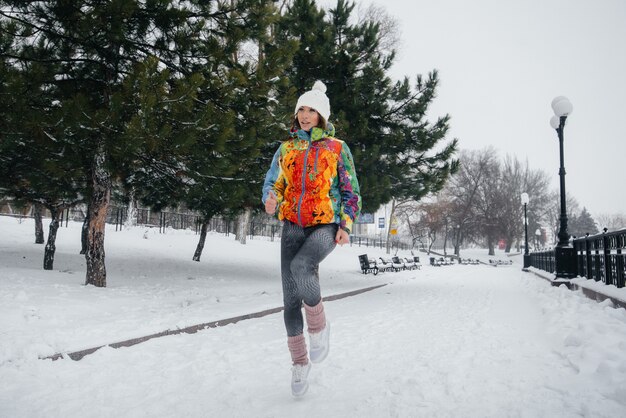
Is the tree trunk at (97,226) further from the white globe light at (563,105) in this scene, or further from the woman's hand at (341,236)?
the white globe light at (563,105)

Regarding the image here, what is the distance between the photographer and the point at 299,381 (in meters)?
2.59

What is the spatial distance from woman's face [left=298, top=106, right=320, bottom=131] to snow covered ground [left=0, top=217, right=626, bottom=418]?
6.07 ft

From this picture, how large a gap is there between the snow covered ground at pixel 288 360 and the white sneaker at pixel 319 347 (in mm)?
239

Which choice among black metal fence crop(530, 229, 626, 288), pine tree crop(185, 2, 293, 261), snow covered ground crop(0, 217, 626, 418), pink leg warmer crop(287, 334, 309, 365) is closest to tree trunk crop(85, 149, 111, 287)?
snow covered ground crop(0, 217, 626, 418)

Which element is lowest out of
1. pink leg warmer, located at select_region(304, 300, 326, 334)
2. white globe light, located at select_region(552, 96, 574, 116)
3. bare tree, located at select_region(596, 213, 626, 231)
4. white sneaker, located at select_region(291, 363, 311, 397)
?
white sneaker, located at select_region(291, 363, 311, 397)

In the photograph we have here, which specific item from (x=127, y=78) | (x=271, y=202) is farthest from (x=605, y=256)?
(x=127, y=78)

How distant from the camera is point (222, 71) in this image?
7.30 meters

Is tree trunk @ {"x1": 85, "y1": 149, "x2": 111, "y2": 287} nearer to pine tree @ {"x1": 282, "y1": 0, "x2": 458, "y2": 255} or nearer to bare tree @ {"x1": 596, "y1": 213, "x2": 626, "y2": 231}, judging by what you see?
pine tree @ {"x1": 282, "y1": 0, "x2": 458, "y2": 255}

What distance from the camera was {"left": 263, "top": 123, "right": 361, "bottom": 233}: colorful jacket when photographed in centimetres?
271

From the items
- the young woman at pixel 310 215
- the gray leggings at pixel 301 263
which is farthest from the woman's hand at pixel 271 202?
the gray leggings at pixel 301 263

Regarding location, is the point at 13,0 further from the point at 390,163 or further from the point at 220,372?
the point at 390,163

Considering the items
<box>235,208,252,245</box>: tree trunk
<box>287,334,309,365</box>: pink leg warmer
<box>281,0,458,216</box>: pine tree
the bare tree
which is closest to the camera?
<box>287,334,309,365</box>: pink leg warmer

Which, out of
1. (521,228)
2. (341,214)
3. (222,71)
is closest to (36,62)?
(222,71)

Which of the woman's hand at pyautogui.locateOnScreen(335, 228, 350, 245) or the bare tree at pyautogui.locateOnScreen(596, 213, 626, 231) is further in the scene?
the bare tree at pyautogui.locateOnScreen(596, 213, 626, 231)
